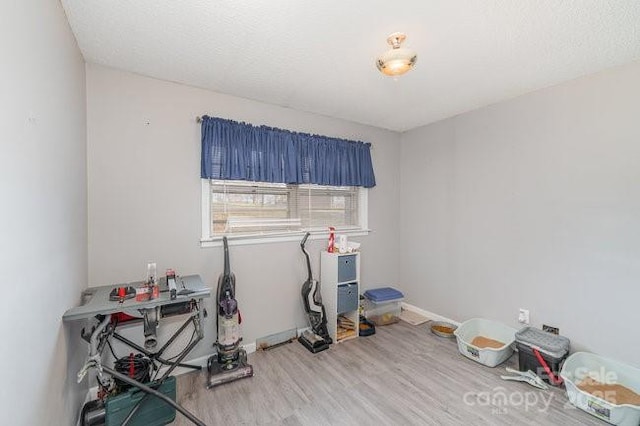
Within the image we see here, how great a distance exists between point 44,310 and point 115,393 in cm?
100

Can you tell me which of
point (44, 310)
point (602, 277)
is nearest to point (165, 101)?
point (44, 310)

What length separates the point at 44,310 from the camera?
1.24 m

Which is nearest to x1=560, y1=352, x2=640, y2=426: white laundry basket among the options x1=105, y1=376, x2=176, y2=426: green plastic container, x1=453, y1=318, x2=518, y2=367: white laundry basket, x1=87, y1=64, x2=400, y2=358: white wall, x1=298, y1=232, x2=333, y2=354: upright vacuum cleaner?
x1=453, y1=318, x2=518, y2=367: white laundry basket

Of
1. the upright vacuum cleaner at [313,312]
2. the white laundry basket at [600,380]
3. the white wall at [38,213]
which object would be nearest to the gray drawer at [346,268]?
the upright vacuum cleaner at [313,312]

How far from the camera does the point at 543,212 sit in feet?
8.53

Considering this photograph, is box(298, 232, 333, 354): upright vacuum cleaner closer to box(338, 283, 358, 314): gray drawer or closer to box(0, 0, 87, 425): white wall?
box(338, 283, 358, 314): gray drawer

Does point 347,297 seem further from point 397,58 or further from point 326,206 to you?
point 397,58

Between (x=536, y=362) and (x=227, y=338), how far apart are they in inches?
108

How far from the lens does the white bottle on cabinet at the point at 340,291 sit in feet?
9.82

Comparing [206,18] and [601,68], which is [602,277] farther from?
[206,18]

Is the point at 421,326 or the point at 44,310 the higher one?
the point at 44,310

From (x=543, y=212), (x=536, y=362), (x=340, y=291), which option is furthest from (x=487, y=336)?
(x=340, y=291)

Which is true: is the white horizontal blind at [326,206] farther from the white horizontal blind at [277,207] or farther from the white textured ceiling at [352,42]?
the white textured ceiling at [352,42]

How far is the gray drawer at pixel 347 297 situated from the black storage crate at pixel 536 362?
158 centimetres
